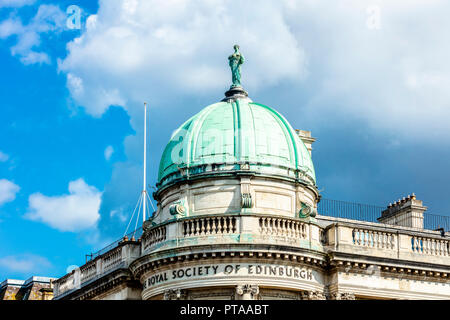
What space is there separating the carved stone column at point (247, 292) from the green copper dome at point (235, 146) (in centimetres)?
617

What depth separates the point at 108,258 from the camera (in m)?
51.1

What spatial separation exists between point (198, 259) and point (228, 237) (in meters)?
1.75

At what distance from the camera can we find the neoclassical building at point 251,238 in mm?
43156

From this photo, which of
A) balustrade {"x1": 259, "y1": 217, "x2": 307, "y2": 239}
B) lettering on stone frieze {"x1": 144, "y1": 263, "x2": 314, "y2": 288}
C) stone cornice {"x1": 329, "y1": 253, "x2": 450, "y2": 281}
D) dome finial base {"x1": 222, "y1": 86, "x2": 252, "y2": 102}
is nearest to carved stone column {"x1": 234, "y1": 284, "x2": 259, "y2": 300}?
lettering on stone frieze {"x1": 144, "y1": 263, "x2": 314, "y2": 288}

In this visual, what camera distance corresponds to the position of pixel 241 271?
42906mm

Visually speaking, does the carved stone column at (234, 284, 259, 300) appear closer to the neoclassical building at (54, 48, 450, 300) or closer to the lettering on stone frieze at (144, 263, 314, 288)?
the neoclassical building at (54, 48, 450, 300)

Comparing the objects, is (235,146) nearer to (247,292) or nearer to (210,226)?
(210,226)

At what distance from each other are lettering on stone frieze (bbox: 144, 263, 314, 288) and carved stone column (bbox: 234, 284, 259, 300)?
572mm

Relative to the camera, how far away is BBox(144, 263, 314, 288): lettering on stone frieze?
42.9 metres

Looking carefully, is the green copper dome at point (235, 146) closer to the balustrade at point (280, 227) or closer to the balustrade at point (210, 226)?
the balustrade at point (210, 226)
